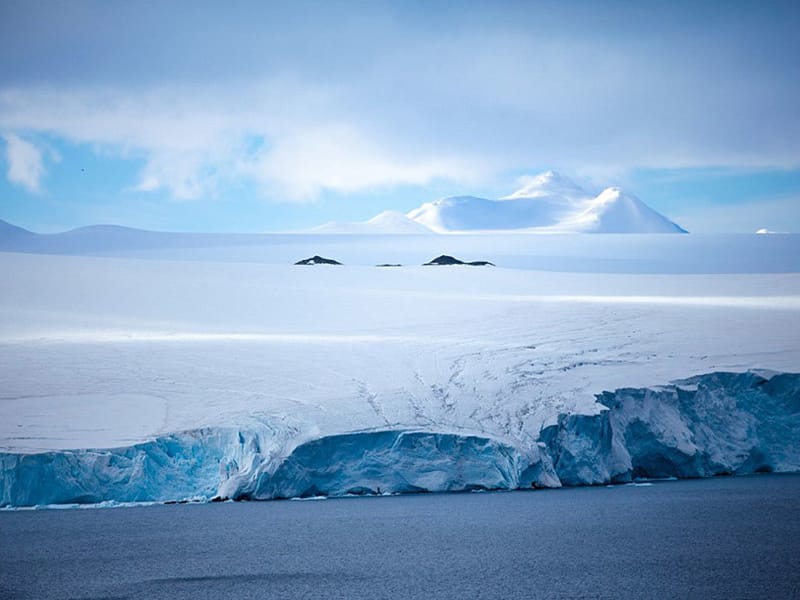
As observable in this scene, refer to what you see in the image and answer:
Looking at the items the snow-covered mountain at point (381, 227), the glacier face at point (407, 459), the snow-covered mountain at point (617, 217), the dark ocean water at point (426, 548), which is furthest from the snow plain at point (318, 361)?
the snow-covered mountain at point (617, 217)

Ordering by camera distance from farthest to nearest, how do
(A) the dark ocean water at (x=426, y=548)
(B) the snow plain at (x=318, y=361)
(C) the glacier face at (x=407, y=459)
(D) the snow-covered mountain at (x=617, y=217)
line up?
1. (D) the snow-covered mountain at (x=617, y=217)
2. (B) the snow plain at (x=318, y=361)
3. (C) the glacier face at (x=407, y=459)
4. (A) the dark ocean water at (x=426, y=548)

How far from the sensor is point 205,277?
959 inches

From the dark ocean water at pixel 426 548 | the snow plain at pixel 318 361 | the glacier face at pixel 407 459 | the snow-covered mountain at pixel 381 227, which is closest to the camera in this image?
the dark ocean water at pixel 426 548

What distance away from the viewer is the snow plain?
923cm

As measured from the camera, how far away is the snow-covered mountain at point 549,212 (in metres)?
79.9

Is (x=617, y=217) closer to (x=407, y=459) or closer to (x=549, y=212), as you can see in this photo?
(x=549, y=212)


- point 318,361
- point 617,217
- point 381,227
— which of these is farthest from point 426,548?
point 617,217

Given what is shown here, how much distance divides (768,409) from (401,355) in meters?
A: 4.79

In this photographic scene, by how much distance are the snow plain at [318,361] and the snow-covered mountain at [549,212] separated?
55948mm

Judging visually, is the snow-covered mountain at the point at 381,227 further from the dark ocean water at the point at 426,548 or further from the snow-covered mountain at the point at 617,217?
the dark ocean water at the point at 426,548

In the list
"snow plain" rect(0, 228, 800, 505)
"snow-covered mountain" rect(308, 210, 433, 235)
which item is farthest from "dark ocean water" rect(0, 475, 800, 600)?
"snow-covered mountain" rect(308, 210, 433, 235)

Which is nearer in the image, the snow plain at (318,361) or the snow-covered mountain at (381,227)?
the snow plain at (318,361)

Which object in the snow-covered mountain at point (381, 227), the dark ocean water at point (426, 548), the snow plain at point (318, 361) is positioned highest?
the snow-covered mountain at point (381, 227)

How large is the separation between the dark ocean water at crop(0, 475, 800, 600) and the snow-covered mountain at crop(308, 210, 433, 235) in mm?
50089
